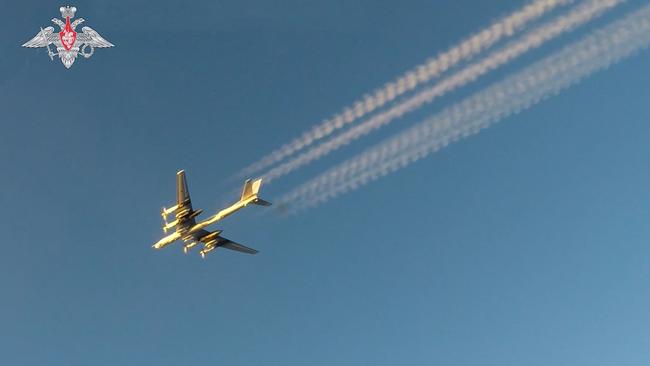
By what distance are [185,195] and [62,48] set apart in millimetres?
22062

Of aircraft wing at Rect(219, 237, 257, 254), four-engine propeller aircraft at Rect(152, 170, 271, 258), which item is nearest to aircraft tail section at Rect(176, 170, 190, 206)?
four-engine propeller aircraft at Rect(152, 170, 271, 258)

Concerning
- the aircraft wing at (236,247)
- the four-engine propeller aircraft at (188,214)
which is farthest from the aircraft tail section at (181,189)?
the aircraft wing at (236,247)

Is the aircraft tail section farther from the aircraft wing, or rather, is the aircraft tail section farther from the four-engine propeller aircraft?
the aircraft wing

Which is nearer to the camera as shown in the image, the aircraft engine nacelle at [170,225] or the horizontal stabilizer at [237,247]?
the aircraft engine nacelle at [170,225]

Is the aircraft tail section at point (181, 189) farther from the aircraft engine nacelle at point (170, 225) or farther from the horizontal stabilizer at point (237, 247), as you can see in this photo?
the horizontal stabilizer at point (237, 247)

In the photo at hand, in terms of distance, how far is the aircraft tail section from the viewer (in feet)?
268

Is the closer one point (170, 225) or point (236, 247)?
point (170, 225)

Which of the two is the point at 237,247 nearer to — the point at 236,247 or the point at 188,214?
the point at 236,247

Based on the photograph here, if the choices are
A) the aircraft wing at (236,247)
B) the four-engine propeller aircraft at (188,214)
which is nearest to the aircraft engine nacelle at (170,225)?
the four-engine propeller aircraft at (188,214)

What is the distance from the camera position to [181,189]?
8319 centimetres

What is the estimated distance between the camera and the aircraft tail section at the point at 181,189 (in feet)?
268

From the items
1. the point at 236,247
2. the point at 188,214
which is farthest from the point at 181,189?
the point at 236,247

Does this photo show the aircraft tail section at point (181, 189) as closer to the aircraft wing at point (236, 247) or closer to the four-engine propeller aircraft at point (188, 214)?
the four-engine propeller aircraft at point (188, 214)

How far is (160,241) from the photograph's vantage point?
287ft
